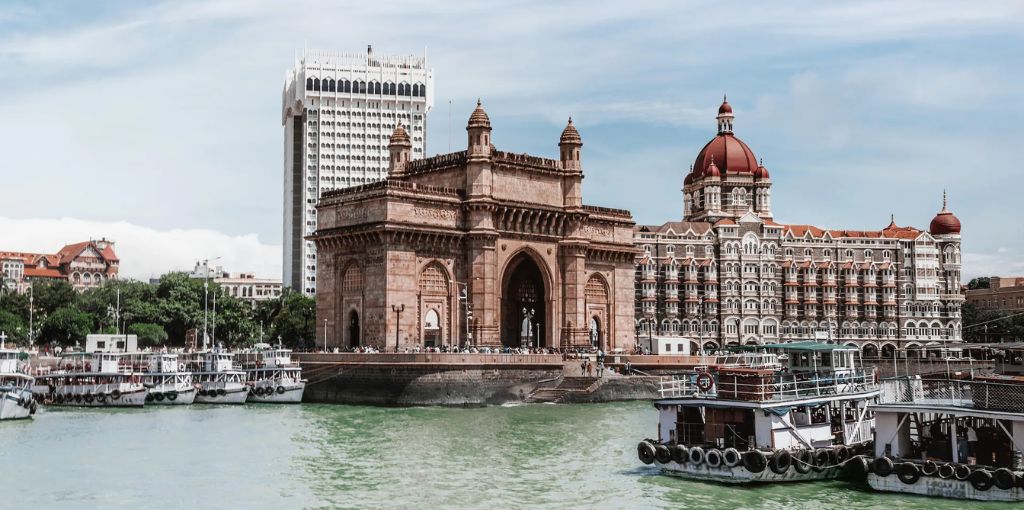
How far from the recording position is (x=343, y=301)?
83938mm

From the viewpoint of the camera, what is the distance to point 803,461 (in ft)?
129

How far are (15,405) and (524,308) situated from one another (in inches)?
1617

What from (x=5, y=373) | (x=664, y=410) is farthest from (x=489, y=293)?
(x=664, y=410)

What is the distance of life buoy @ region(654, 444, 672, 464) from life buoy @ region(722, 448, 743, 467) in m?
2.09

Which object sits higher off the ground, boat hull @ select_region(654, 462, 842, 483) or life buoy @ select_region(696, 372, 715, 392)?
life buoy @ select_region(696, 372, 715, 392)

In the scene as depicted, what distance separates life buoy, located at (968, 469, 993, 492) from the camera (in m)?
34.6

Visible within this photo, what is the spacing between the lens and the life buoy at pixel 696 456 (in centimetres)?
3962

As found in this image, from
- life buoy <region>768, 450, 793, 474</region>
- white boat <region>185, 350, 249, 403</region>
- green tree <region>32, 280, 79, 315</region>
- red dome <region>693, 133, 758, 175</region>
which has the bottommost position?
life buoy <region>768, 450, 793, 474</region>

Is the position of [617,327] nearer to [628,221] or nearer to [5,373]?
[628,221]

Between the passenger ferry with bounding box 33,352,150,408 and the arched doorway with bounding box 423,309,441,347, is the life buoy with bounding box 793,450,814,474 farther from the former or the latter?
the passenger ferry with bounding box 33,352,150,408

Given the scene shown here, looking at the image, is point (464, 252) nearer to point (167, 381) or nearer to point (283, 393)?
point (283, 393)

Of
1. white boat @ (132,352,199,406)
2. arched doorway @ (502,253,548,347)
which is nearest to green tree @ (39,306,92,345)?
white boat @ (132,352,199,406)

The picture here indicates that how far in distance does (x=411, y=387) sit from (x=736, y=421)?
33.6 m

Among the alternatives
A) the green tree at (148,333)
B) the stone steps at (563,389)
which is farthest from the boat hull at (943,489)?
the green tree at (148,333)
